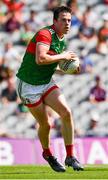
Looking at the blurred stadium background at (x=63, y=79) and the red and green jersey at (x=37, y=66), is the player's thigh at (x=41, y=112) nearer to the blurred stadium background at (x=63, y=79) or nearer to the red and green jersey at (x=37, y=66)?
the red and green jersey at (x=37, y=66)

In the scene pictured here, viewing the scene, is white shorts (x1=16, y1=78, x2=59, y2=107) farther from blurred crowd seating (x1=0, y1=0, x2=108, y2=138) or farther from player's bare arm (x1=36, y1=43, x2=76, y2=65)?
blurred crowd seating (x1=0, y1=0, x2=108, y2=138)

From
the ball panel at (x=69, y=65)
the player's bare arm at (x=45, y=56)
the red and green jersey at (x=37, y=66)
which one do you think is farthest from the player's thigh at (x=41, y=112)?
the player's bare arm at (x=45, y=56)

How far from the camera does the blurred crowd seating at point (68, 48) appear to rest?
18828 millimetres

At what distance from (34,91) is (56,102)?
0.46 metres

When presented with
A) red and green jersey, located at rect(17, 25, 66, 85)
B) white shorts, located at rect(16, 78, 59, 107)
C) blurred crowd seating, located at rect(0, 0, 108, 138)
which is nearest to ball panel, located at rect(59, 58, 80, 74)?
red and green jersey, located at rect(17, 25, 66, 85)

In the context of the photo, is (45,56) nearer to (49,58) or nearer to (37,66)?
(49,58)

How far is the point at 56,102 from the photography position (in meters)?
10.2

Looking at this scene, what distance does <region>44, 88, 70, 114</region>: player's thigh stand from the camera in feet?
33.3

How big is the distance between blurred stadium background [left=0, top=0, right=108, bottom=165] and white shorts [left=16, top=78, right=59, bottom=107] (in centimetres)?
563

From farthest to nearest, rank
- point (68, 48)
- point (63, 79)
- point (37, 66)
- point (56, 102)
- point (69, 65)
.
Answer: point (68, 48) → point (63, 79) → point (69, 65) → point (37, 66) → point (56, 102)

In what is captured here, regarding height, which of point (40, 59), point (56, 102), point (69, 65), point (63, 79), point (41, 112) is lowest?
point (63, 79)

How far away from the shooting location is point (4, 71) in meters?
19.3

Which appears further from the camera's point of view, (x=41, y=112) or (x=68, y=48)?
(x=68, y=48)

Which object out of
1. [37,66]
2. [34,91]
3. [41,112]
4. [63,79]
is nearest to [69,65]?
[37,66]
